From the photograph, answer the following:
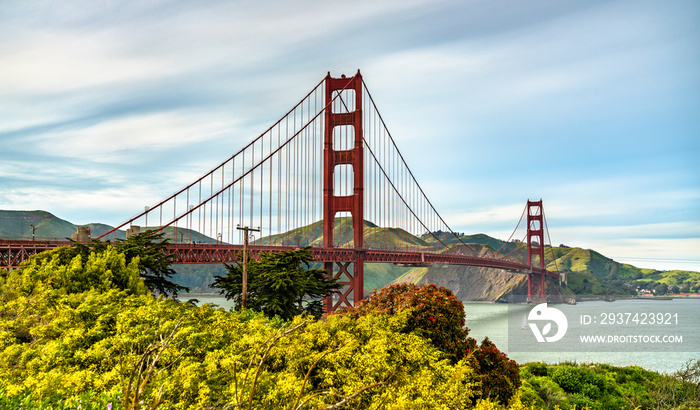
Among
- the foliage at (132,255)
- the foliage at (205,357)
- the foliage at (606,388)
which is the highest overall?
the foliage at (132,255)

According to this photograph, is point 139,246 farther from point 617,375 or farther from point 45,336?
point 617,375

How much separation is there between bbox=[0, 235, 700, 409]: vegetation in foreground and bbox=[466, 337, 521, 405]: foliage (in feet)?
0.13

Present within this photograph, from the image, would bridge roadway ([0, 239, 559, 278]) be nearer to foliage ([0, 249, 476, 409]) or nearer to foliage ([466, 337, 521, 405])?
foliage ([0, 249, 476, 409])

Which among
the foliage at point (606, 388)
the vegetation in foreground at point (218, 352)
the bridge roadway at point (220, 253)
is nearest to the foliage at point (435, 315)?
the vegetation in foreground at point (218, 352)

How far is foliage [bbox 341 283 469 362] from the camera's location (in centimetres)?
1739

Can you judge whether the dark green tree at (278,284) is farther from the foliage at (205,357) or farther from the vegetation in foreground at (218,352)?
the foliage at (205,357)

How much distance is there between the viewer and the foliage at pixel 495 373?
16500 millimetres

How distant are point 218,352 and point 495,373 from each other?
28.4 feet

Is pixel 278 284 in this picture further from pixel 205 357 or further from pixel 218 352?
pixel 218 352

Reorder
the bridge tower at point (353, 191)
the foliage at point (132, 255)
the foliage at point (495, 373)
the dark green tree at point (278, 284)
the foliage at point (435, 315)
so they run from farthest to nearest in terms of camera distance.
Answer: the bridge tower at point (353, 191)
the dark green tree at point (278, 284)
the foliage at point (132, 255)
the foliage at point (435, 315)
the foliage at point (495, 373)

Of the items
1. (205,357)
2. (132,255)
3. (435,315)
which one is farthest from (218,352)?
(132,255)

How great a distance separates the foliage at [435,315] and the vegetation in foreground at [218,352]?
0.13 ft

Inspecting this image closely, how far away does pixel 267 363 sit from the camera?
13289mm

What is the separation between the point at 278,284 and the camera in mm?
27703
